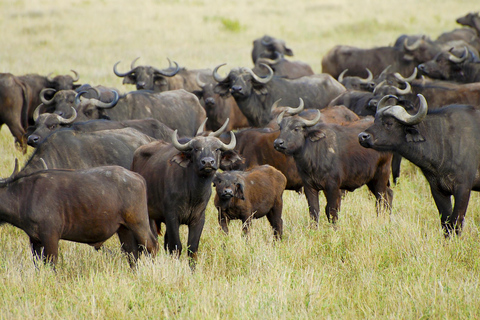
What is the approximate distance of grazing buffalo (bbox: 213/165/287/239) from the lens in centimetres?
768

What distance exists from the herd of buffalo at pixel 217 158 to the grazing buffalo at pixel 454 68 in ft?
7.60

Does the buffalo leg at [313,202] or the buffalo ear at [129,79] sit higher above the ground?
the buffalo ear at [129,79]

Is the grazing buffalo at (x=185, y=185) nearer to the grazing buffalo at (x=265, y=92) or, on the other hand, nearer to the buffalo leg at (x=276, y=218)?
the buffalo leg at (x=276, y=218)

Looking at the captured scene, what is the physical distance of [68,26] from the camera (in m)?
32.8

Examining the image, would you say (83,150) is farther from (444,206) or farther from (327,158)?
(444,206)

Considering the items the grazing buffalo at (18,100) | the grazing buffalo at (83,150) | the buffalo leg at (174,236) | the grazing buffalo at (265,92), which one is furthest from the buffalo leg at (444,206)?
the grazing buffalo at (18,100)

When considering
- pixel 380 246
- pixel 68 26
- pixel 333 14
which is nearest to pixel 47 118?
pixel 380 246

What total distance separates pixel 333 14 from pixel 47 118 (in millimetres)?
32074

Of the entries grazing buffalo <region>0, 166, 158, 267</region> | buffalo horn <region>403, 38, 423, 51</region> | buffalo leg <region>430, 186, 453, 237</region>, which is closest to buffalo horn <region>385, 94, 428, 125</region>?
buffalo leg <region>430, 186, 453, 237</region>

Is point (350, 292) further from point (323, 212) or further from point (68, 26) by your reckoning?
point (68, 26)

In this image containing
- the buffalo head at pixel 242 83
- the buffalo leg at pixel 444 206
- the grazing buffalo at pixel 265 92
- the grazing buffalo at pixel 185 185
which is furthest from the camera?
the grazing buffalo at pixel 265 92

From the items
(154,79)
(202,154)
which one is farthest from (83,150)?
(154,79)

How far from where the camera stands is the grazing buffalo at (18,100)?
12.6m

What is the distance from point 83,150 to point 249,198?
2.26 meters
